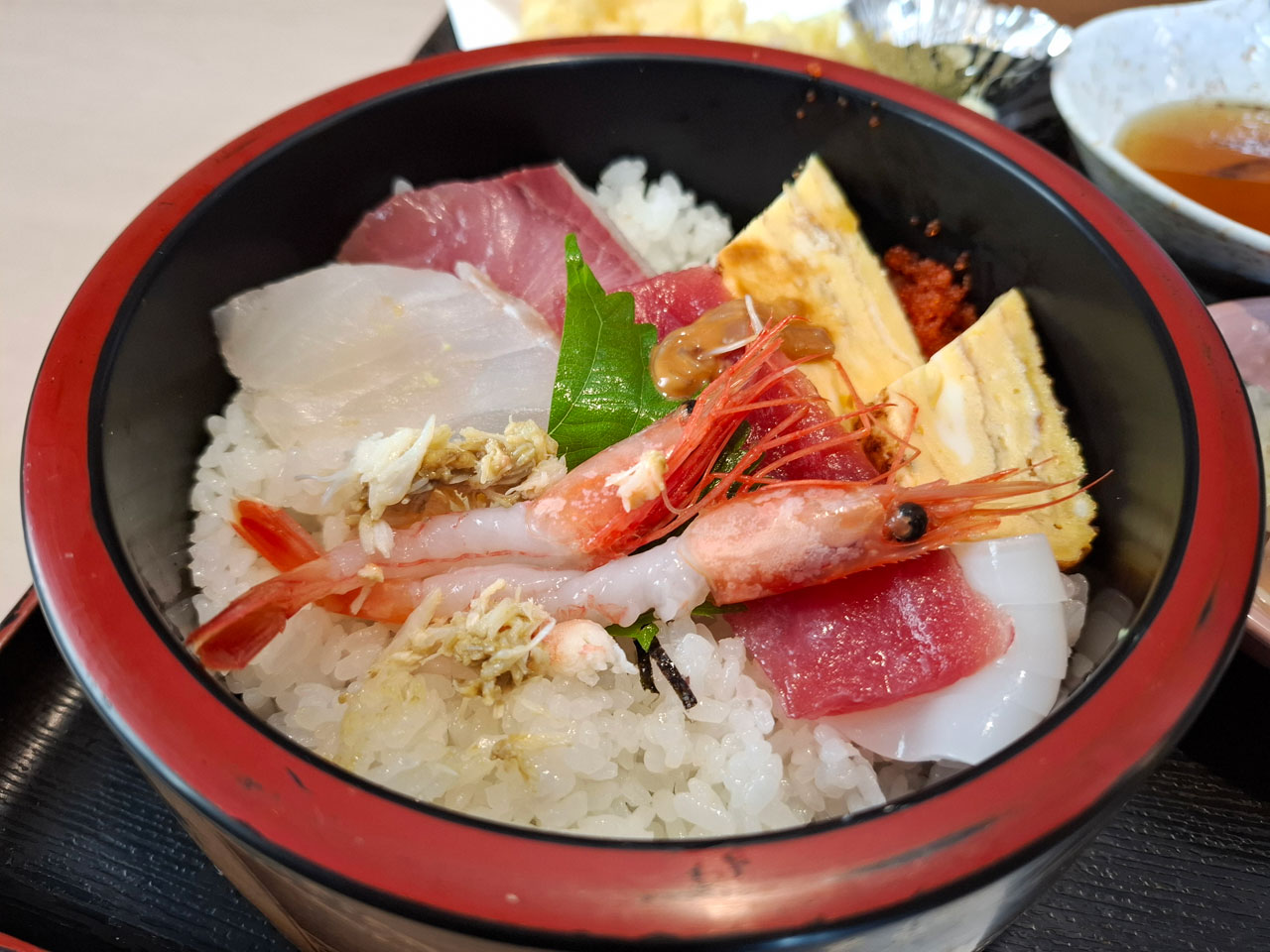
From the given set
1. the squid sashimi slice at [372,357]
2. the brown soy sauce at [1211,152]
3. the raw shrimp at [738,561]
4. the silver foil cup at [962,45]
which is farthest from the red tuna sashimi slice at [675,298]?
the brown soy sauce at [1211,152]

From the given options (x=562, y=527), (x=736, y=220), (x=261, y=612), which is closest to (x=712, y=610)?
(x=562, y=527)

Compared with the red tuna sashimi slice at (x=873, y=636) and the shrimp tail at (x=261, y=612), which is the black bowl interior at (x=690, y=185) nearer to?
the shrimp tail at (x=261, y=612)

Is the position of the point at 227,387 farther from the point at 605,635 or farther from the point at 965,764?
the point at 965,764

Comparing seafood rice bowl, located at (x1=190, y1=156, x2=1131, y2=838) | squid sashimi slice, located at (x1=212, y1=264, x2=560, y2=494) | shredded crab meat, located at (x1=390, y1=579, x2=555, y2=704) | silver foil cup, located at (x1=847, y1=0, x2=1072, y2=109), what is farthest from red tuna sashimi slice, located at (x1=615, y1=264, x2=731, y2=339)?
silver foil cup, located at (x1=847, y1=0, x2=1072, y2=109)

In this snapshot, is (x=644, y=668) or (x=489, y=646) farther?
(x=644, y=668)

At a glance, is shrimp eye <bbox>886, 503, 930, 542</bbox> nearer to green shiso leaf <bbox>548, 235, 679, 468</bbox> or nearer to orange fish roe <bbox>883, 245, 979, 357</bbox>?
green shiso leaf <bbox>548, 235, 679, 468</bbox>

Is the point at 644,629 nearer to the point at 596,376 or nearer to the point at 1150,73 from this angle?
the point at 596,376
